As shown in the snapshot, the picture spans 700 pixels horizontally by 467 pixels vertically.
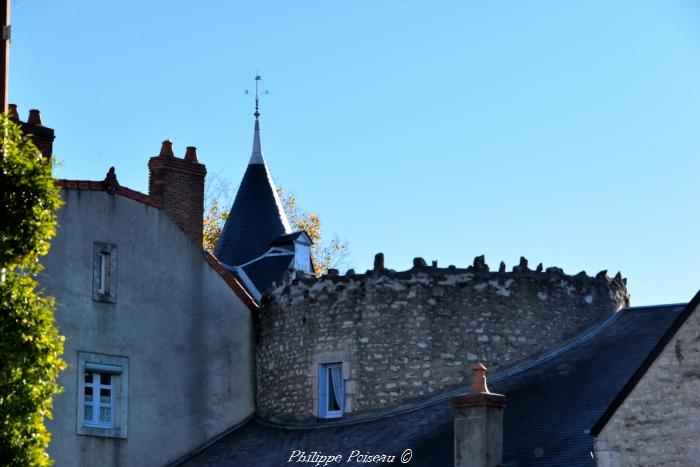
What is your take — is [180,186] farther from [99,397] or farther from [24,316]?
[24,316]

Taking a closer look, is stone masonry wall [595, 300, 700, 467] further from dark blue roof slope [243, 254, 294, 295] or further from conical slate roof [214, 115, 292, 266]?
conical slate roof [214, 115, 292, 266]

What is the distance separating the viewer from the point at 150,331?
1094 inches

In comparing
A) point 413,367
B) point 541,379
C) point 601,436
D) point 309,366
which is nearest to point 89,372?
point 309,366

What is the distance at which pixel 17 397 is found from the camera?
15.8 metres

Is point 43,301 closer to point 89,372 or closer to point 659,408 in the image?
point 659,408

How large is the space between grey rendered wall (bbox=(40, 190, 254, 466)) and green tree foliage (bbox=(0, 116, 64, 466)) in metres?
9.74

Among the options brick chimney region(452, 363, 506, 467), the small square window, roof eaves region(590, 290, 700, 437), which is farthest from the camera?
the small square window

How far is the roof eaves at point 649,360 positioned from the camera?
62.6ft

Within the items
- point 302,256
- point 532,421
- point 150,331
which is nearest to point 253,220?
point 302,256

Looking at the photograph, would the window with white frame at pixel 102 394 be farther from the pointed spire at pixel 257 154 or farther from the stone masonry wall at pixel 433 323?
the pointed spire at pixel 257 154

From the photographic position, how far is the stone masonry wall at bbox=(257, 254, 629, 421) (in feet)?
86.3

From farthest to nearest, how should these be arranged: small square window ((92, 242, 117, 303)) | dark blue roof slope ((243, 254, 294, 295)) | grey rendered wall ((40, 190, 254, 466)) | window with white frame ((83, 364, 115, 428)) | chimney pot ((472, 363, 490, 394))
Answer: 1. dark blue roof slope ((243, 254, 294, 295))
2. small square window ((92, 242, 117, 303))
3. window with white frame ((83, 364, 115, 428))
4. grey rendered wall ((40, 190, 254, 466))
5. chimney pot ((472, 363, 490, 394))

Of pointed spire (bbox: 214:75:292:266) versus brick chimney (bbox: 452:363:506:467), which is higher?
pointed spire (bbox: 214:75:292:266)

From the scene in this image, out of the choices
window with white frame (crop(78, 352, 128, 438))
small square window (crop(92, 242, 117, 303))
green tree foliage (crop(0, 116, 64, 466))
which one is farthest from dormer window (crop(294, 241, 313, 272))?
green tree foliage (crop(0, 116, 64, 466))
